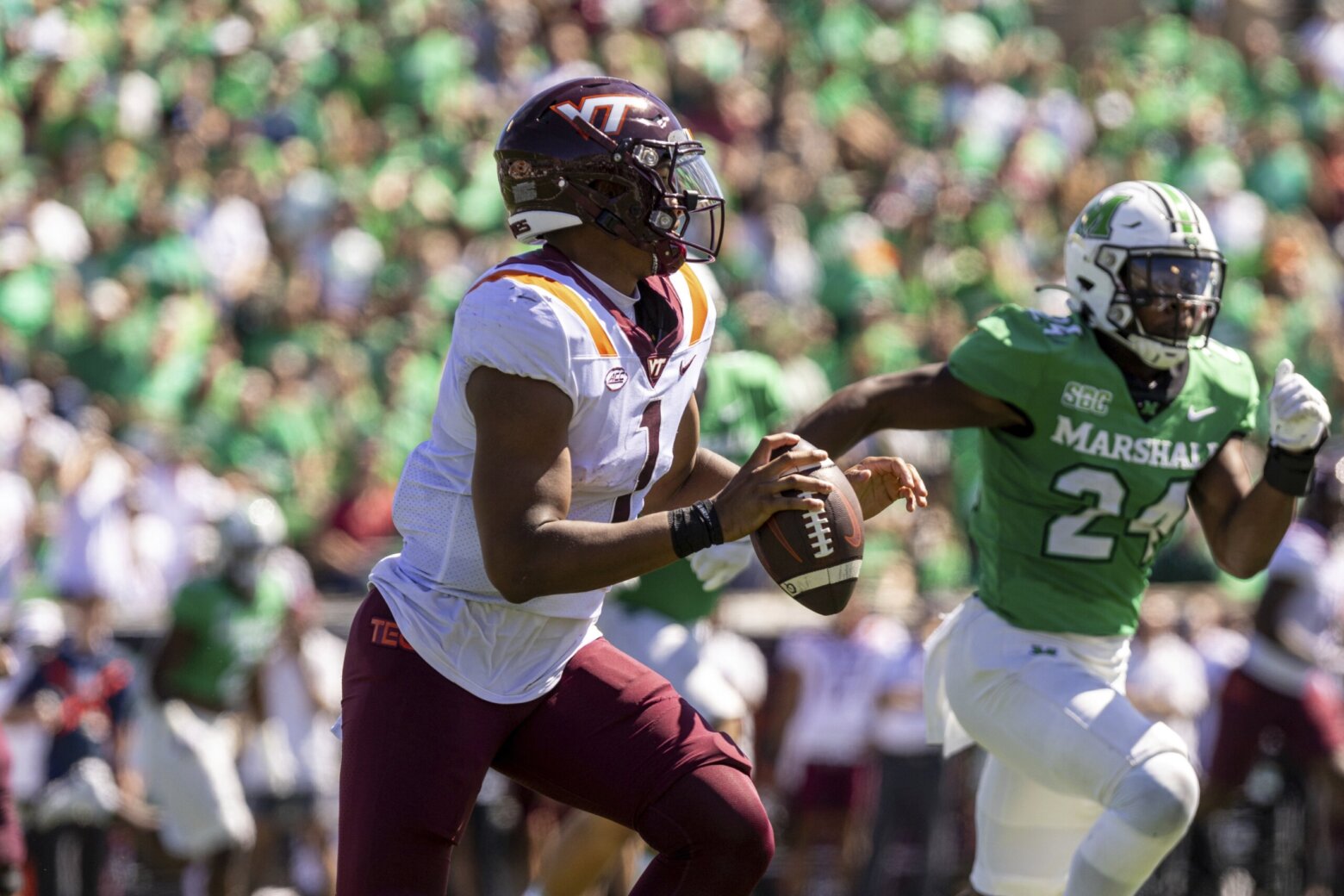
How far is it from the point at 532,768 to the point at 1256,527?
6.66 feet

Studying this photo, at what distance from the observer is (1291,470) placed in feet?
16.2

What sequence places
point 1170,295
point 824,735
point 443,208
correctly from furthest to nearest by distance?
1. point 443,208
2. point 824,735
3. point 1170,295

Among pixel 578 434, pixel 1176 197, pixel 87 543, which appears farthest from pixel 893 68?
pixel 578 434

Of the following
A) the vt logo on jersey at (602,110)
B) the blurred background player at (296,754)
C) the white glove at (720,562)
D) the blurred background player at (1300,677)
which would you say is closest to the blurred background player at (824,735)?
the blurred background player at (1300,677)

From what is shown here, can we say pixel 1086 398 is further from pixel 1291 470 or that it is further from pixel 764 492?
pixel 764 492

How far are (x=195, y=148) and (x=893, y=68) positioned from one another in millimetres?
4395

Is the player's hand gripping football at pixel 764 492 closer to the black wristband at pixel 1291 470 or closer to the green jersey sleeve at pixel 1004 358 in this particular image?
the green jersey sleeve at pixel 1004 358

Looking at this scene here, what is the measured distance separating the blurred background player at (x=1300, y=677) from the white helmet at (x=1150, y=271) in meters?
3.39

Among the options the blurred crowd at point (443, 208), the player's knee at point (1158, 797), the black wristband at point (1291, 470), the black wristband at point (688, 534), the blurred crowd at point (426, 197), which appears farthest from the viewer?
the blurred crowd at point (426, 197)

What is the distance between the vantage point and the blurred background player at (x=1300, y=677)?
27.3ft

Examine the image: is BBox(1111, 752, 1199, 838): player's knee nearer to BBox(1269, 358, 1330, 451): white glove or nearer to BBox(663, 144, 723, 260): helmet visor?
BBox(1269, 358, 1330, 451): white glove

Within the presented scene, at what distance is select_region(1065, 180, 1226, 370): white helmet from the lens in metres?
5.05

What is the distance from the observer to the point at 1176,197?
5219 millimetres

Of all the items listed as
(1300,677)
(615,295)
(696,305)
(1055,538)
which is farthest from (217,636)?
(615,295)
